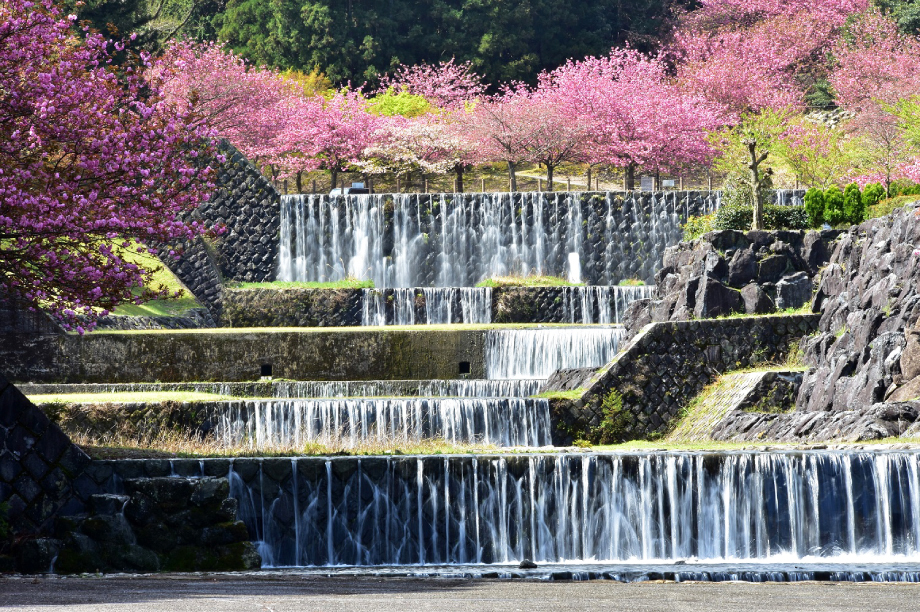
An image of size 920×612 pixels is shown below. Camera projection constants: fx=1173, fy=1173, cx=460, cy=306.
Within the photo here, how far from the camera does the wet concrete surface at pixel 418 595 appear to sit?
8711 millimetres

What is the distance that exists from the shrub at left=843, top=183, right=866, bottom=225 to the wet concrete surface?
16.1 meters

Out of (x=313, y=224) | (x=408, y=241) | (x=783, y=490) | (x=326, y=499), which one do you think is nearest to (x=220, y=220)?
(x=313, y=224)

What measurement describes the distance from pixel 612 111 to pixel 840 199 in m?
18.3

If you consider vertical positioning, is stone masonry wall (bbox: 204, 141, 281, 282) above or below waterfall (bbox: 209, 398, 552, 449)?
above

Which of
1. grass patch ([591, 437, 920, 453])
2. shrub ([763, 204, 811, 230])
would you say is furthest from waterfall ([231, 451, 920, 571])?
shrub ([763, 204, 811, 230])

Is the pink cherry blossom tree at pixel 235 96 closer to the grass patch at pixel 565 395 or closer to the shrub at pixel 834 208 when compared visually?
the shrub at pixel 834 208

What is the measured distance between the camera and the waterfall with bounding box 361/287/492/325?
28188 millimetres

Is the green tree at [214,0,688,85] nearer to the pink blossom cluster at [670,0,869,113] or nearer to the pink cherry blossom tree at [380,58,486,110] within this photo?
the pink cherry blossom tree at [380,58,486,110]

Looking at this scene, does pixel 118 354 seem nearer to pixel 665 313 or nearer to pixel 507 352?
pixel 507 352

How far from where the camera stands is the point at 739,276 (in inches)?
906

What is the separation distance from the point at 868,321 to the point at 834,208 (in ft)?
25.3

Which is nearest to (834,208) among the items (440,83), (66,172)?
(66,172)

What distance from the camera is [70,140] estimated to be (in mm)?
14297

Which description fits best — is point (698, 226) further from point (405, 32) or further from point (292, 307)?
point (405, 32)
